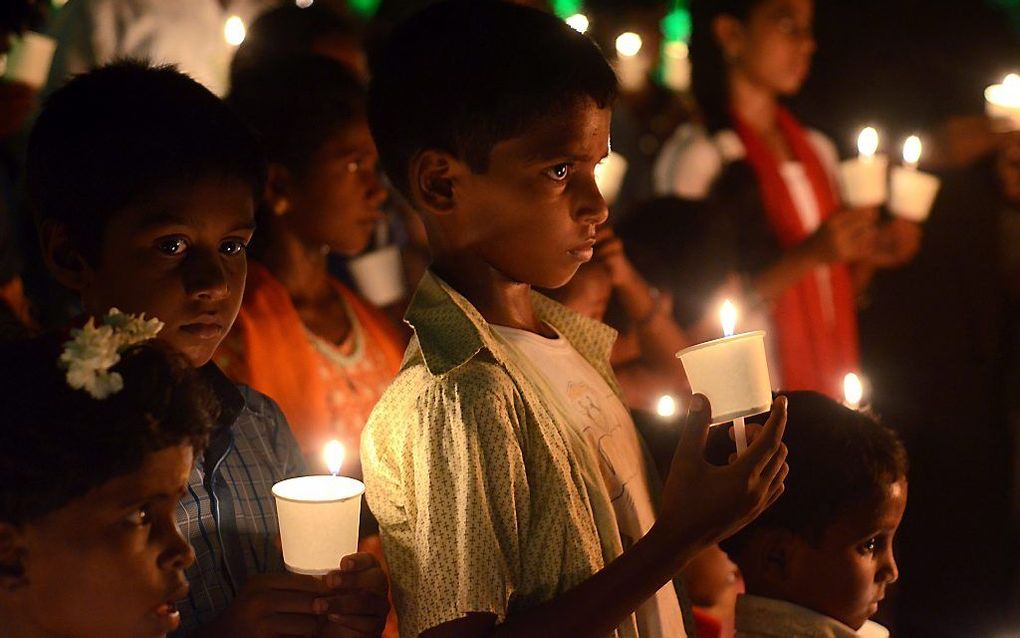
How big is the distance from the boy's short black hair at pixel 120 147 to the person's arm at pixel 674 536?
832 mm

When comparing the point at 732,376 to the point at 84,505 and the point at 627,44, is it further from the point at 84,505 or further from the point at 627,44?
the point at 627,44

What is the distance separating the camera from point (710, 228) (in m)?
4.07

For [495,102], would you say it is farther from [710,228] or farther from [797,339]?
[797,339]

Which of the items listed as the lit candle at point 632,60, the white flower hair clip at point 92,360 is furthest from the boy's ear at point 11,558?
the lit candle at point 632,60

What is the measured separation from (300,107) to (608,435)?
1.27 metres

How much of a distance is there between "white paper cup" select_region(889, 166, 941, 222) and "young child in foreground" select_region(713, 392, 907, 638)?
194 centimetres

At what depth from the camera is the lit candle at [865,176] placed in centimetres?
382

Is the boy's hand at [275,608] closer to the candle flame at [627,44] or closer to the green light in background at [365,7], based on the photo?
the green light in background at [365,7]

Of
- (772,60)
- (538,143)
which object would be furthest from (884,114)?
(538,143)

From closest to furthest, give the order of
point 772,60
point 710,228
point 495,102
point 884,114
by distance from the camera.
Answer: point 495,102, point 710,228, point 772,60, point 884,114

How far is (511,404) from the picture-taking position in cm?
187

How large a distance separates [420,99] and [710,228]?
85.8 inches

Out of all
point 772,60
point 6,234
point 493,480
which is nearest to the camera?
point 493,480

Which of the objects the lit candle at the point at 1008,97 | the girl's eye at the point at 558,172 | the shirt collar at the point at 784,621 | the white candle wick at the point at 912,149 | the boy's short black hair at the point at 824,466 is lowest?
the shirt collar at the point at 784,621
